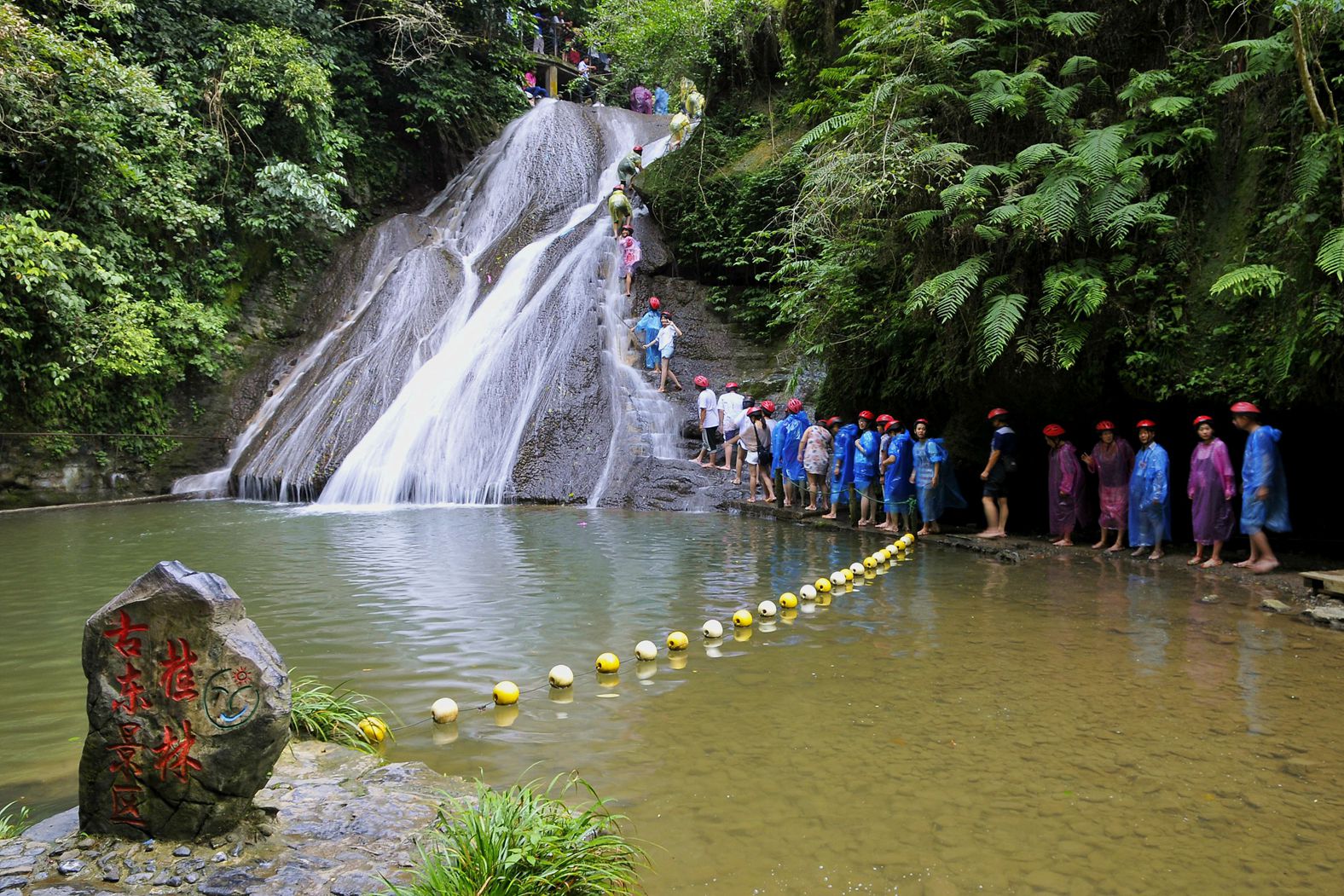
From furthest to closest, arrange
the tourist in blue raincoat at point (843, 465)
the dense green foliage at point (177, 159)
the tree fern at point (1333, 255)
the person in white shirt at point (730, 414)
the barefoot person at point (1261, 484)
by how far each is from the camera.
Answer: the person in white shirt at point (730, 414) < the dense green foliage at point (177, 159) < the tourist in blue raincoat at point (843, 465) < the barefoot person at point (1261, 484) < the tree fern at point (1333, 255)

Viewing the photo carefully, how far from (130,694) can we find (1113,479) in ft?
33.7

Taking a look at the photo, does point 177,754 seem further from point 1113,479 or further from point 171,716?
point 1113,479

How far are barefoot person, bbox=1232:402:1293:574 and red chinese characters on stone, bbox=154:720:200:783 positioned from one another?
932 cm

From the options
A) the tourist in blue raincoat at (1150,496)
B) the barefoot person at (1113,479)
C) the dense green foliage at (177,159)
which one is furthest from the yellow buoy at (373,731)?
the dense green foliage at (177,159)

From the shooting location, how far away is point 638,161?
1005 inches

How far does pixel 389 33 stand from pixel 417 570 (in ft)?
74.3

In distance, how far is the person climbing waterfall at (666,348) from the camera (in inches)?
726

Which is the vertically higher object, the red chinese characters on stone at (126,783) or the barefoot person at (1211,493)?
the barefoot person at (1211,493)

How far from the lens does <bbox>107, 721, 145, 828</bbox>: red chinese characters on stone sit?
9.78 feet

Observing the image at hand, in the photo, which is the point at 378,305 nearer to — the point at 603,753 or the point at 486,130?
the point at 486,130

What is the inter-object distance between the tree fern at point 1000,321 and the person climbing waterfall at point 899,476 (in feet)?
7.94

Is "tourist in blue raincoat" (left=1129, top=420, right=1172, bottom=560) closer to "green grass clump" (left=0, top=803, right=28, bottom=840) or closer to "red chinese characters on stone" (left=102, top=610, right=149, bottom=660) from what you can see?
"red chinese characters on stone" (left=102, top=610, right=149, bottom=660)

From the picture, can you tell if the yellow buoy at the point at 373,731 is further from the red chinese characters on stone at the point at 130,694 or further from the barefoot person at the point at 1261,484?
the barefoot person at the point at 1261,484

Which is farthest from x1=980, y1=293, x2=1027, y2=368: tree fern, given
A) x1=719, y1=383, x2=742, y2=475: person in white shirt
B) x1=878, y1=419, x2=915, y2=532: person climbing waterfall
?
x1=719, y1=383, x2=742, y2=475: person in white shirt
